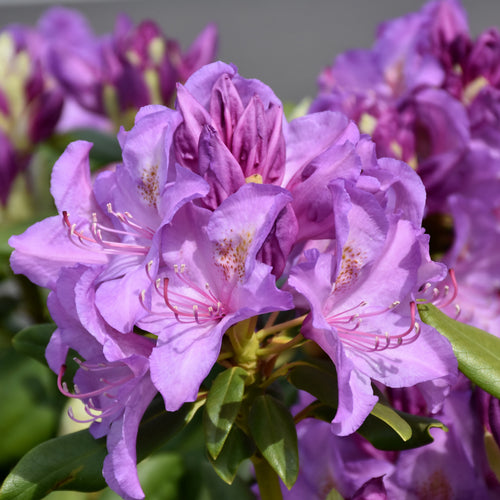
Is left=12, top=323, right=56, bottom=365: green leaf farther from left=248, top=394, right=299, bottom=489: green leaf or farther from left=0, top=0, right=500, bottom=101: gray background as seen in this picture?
left=0, top=0, right=500, bottom=101: gray background

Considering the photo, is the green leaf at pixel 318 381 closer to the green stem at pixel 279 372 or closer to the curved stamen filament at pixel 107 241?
the green stem at pixel 279 372

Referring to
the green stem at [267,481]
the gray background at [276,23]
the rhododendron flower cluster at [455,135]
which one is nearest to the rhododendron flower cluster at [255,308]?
the green stem at [267,481]

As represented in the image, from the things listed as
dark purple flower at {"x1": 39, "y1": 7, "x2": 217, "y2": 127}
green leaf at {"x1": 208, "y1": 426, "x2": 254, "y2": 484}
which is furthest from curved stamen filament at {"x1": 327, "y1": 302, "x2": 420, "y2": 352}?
dark purple flower at {"x1": 39, "y1": 7, "x2": 217, "y2": 127}

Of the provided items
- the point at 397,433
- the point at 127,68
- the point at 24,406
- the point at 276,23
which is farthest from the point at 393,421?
the point at 276,23

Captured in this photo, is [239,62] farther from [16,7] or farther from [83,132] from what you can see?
[83,132]

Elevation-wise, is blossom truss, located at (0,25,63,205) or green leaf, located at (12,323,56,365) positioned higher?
green leaf, located at (12,323,56,365)
